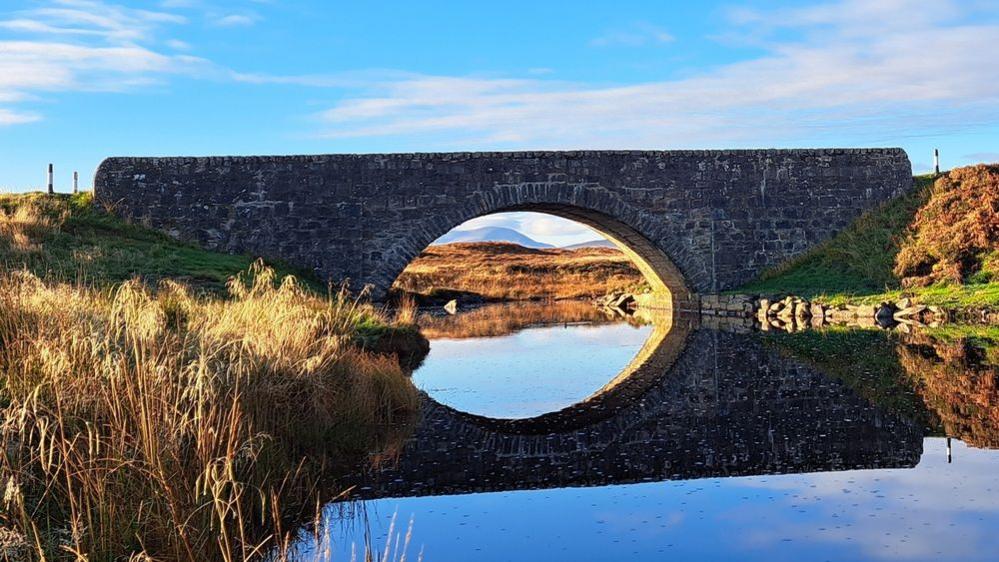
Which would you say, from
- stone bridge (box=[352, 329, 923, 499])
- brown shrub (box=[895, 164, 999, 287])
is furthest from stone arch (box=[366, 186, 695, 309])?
stone bridge (box=[352, 329, 923, 499])

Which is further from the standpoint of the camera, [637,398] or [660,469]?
[637,398]

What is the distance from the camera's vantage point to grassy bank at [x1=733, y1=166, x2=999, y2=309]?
2330 cm

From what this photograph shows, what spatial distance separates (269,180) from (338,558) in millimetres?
19901

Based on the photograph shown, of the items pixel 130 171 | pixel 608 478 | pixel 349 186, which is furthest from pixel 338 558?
pixel 130 171

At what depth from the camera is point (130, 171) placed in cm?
2470

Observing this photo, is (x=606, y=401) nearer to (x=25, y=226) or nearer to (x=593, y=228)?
(x=25, y=226)

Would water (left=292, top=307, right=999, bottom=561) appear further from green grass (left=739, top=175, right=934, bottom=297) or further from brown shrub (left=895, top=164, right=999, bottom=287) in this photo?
green grass (left=739, top=175, right=934, bottom=297)

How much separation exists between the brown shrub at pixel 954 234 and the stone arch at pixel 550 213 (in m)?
5.90

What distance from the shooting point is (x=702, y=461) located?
328 inches

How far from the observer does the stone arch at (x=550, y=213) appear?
2467 cm

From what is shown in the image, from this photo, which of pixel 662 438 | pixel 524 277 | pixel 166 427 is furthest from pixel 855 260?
pixel 166 427

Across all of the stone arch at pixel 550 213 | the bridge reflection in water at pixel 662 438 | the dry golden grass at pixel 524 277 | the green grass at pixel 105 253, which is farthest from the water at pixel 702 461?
the dry golden grass at pixel 524 277

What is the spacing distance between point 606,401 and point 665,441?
271cm

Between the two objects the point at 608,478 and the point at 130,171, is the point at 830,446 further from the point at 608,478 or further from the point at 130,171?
the point at 130,171
